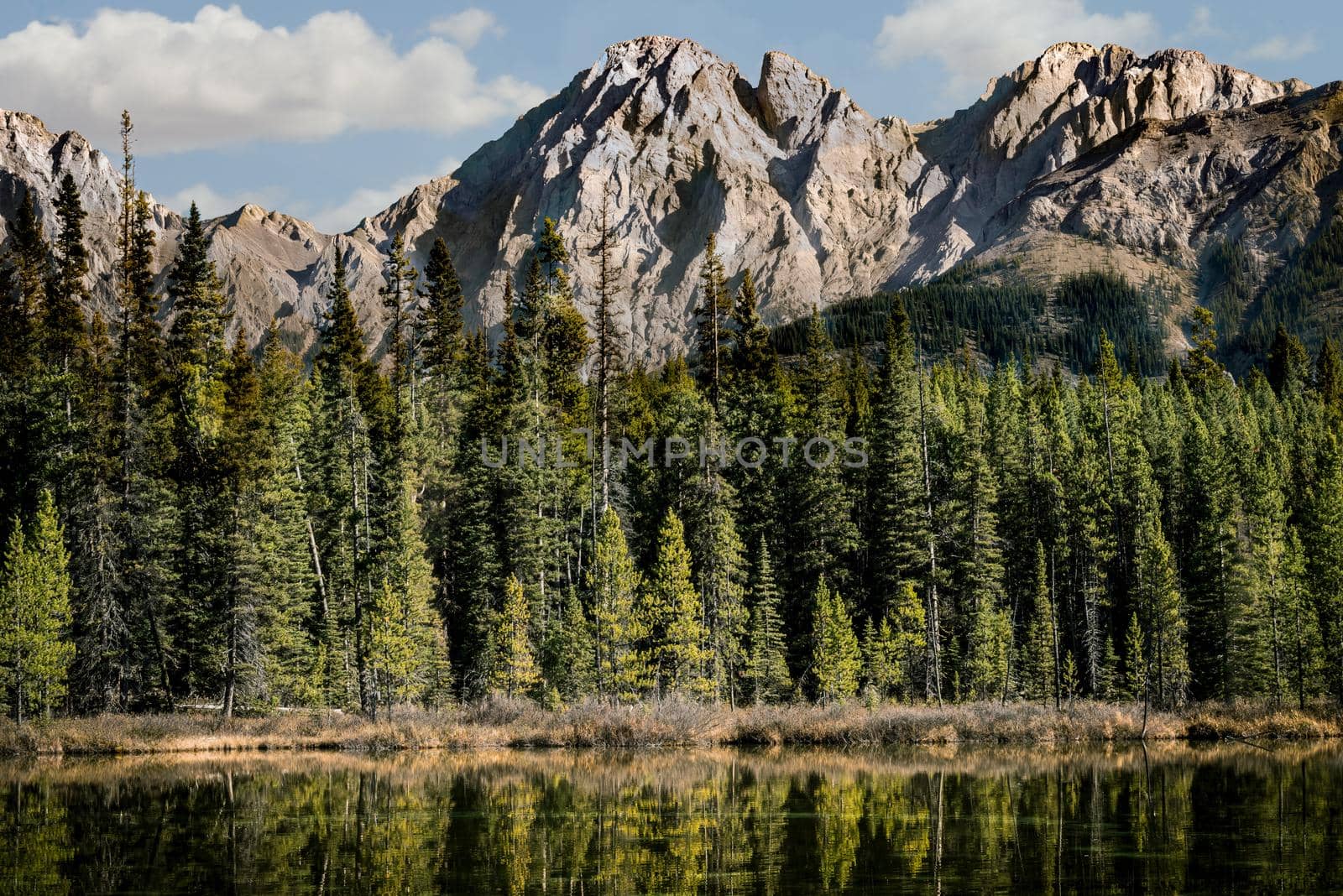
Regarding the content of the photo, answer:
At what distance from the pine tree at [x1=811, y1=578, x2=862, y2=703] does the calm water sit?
16.9 meters

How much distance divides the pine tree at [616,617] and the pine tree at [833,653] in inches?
348

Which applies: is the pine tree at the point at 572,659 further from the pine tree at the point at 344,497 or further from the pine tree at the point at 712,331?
the pine tree at the point at 712,331

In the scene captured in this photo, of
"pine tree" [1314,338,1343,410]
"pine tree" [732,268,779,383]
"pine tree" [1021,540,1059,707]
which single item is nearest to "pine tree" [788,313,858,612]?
"pine tree" [732,268,779,383]

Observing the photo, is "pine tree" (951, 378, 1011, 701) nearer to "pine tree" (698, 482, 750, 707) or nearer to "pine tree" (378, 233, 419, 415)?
"pine tree" (698, 482, 750, 707)

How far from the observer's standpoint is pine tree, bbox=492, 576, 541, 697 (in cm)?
5412

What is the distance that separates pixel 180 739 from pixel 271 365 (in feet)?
71.6

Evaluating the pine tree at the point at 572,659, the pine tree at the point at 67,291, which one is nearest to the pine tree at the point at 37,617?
the pine tree at the point at 67,291

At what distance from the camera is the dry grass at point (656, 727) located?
160 ft

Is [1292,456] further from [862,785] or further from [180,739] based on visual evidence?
[180,739]

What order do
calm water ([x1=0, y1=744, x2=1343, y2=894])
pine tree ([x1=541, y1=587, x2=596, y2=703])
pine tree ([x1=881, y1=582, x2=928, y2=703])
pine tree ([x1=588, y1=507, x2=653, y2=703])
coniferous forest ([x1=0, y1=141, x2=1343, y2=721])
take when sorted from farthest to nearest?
pine tree ([x1=881, y1=582, x2=928, y2=703]) < pine tree ([x1=541, y1=587, x2=596, y2=703]) < coniferous forest ([x1=0, y1=141, x2=1343, y2=721]) < pine tree ([x1=588, y1=507, x2=653, y2=703]) < calm water ([x1=0, y1=744, x2=1343, y2=894])

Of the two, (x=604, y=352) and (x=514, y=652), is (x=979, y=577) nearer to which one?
(x=604, y=352)

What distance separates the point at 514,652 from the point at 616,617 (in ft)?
17.3

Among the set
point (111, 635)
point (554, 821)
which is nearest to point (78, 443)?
point (111, 635)

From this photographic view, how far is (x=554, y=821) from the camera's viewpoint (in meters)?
28.2
